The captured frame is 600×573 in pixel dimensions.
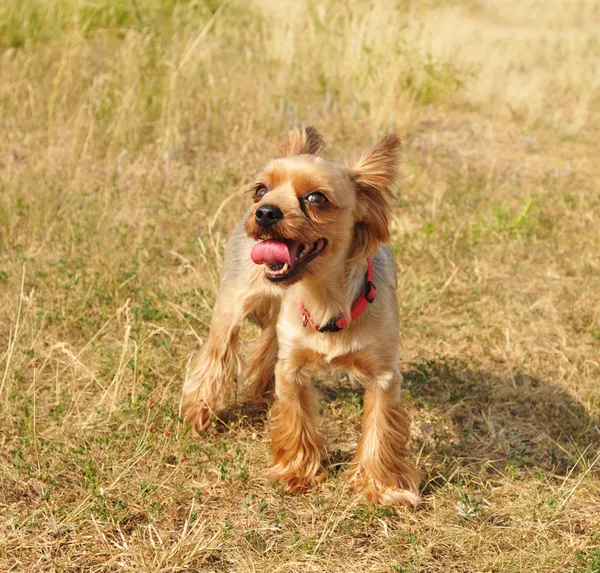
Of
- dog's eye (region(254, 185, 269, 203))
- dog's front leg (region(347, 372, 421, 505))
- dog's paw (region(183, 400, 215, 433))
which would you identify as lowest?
dog's paw (region(183, 400, 215, 433))

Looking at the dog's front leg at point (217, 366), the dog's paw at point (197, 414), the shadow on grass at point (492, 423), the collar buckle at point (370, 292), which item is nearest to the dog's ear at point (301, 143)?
the collar buckle at point (370, 292)

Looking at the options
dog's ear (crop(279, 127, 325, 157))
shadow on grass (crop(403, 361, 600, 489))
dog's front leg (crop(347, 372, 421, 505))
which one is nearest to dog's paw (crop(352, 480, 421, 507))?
dog's front leg (crop(347, 372, 421, 505))

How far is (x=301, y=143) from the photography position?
3678 millimetres

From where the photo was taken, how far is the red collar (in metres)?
3.46

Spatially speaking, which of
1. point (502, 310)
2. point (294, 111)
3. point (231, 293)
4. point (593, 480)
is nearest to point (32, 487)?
point (231, 293)

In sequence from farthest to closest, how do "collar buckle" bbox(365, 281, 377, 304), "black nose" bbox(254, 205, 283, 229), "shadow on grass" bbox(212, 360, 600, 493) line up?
"shadow on grass" bbox(212, 360, 600, 493) < "collar buckle" bbox(365, 281, 377, 304) < "black nose" bbox(254, 205, 283, 229)

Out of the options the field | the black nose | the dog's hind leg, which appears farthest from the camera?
the dog's hind leg

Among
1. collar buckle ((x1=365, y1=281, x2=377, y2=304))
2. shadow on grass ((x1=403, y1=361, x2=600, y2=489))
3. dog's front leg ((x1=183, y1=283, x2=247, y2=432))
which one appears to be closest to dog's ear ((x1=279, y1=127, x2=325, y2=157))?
collar buckle ((x1=365, y1=281, x2=377, y2=304))

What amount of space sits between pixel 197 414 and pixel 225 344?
41 cm

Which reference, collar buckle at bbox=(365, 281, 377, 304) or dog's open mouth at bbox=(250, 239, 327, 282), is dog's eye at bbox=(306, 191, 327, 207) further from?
collar buckle at bbox=(365, 281, 377, 304)

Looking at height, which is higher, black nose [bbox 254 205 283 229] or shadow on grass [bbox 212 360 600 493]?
black nose [bbox 254 205 283 229]

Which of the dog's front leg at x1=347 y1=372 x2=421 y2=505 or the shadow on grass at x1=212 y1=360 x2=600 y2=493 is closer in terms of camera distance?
the dog's front leg at x1=347 y1=372 x2=421 y2=505

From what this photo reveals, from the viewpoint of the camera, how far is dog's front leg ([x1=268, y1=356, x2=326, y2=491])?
3.71 m

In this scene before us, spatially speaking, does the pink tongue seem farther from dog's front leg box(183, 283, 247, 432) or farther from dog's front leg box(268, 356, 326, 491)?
dog's front leg box(183, 283, 247, 432)
